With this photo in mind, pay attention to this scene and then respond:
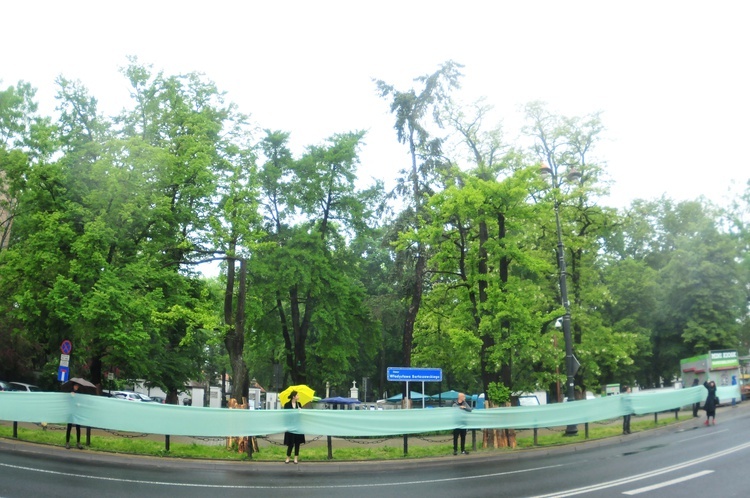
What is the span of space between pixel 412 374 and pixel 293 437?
816cm

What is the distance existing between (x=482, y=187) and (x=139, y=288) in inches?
587

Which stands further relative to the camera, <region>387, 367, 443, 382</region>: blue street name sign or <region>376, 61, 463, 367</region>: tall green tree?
<region>376, 61, 463, 367</region>: tall green tree

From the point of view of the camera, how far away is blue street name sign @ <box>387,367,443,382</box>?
23.3 m

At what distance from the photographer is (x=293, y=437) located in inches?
643

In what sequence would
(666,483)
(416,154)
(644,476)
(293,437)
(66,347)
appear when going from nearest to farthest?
1. (666,483)
2. (644,476)
3. (293,437)
4. (66,347)
5. (416,154)

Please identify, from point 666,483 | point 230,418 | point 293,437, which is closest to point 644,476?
point 666,483

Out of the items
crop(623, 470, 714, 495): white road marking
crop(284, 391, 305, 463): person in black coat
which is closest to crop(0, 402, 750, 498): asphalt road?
crop(623, 470, 714, 495): white road marking

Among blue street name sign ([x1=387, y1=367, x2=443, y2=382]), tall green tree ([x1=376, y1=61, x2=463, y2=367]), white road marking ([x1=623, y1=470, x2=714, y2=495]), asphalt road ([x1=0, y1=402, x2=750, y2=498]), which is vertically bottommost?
asphalt road ([x1=0, y1=402, x2=750, y2=498])

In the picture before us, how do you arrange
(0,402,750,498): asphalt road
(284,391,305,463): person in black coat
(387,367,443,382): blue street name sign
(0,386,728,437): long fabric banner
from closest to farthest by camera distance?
(0,402,750,498): asphalt road < (284,391,305,463): person in black coat < (0,386,728,437): long fabric banner < (387,367,443,382): blue street name sign

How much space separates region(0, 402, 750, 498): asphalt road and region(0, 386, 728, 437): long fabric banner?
3.35ft

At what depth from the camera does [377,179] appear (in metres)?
33.7

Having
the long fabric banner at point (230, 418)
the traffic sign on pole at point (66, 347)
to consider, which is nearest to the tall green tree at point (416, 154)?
the long fabric banner at point (230, 418)

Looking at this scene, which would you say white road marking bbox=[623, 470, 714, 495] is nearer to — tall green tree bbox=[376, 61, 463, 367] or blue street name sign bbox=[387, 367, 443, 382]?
blue street name sign bbox=[387, 367, 443, 382]

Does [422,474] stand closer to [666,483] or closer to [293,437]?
[293,437]
